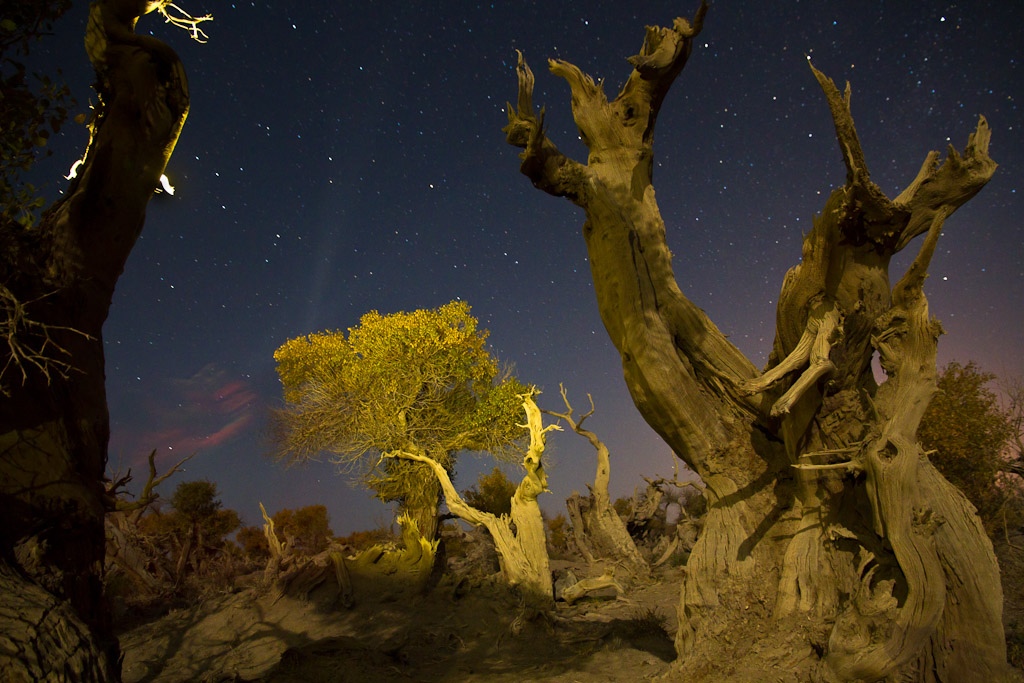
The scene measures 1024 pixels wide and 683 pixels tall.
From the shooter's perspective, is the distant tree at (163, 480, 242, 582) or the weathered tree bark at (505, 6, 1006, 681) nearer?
the weathered tree bark at (505, 6, 1006, 681)

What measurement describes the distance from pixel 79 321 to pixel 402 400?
54.6 feet

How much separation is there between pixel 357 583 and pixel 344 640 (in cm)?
725

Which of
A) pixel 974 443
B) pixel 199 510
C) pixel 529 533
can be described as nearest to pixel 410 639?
pixel 529 533

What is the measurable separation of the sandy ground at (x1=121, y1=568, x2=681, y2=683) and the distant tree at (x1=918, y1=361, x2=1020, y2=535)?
884 cm

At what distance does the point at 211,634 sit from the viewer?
1317cm

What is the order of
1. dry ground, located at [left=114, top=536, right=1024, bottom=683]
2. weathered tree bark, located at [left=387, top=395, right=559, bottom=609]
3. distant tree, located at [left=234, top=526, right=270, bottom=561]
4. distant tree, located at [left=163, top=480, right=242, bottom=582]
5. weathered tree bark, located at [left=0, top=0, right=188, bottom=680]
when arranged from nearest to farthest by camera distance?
weathered tree bark, located at [left=0, top=0, right=188, bottom=680] < dry ground, located at [left=114, top=536, right=1024, bottom=683] < weathered tree bark, located at [left=387, top=395, right=559, bottom=609] < distant tree, located at [left=163, top=480, right=242, bottom=582] < distant tree, located at [left=234, top=526, right=270, bottom=561]

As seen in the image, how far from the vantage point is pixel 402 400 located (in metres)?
20.5

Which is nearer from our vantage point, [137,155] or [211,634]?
[137,155]

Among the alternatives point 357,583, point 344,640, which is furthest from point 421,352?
point 344,640

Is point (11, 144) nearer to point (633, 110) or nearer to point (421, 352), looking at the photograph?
point (633, 110)

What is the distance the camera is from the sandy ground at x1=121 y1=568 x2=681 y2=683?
809cm

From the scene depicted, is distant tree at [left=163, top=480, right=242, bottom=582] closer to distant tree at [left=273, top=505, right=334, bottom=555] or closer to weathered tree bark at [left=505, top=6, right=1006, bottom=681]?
distant tree at [left=273, top=505, right=334, bottom=555]

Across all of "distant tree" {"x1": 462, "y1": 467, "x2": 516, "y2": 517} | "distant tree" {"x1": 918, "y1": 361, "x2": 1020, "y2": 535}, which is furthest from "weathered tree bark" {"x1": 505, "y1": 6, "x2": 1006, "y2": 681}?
"distant tree" {"x1": 462, "y1": 467, "x2": 516, "y2": 517}

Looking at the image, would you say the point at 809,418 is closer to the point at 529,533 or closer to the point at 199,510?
the point at 529,533
